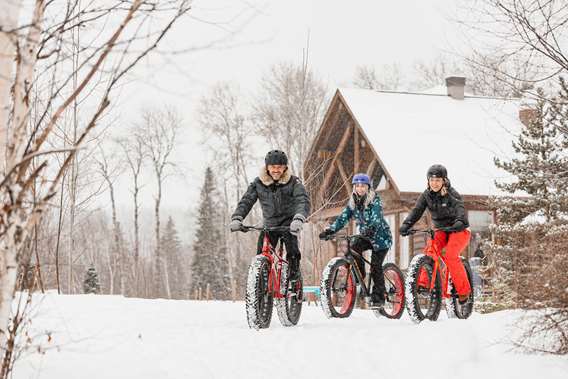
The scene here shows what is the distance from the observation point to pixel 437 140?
2352cm

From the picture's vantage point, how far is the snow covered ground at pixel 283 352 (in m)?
5.36

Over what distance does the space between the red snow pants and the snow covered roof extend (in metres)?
11.2

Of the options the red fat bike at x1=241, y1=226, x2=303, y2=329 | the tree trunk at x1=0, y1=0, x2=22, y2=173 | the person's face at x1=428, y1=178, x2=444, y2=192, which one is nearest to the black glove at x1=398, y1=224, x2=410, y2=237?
the person's face at x1=428, y1=178, x2=444, y2=192

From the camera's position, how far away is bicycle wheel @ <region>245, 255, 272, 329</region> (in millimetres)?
7270

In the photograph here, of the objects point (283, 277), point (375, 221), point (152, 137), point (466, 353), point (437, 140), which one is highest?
point (152, 137)

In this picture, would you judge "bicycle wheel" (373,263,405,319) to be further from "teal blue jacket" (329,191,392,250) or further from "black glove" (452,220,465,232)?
"black glove" (452,220,465,232)

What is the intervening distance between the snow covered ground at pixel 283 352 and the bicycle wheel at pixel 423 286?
68cm

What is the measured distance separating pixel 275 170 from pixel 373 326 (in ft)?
6.32

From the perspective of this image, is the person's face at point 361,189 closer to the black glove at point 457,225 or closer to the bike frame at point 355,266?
the bike frame at point 355,266

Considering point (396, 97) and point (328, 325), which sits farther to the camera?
point (396, 97)

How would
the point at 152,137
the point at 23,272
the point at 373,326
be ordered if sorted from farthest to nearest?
the point at 152,137, the point at 373,326, the point at 23,272

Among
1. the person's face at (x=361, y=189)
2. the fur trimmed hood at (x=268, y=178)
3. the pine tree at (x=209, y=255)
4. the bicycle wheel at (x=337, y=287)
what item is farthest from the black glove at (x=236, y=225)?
the pine tree at (x=209, y=255)

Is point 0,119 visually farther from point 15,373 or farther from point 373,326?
point 373,326

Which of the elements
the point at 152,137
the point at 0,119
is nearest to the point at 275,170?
the point at 0,119
